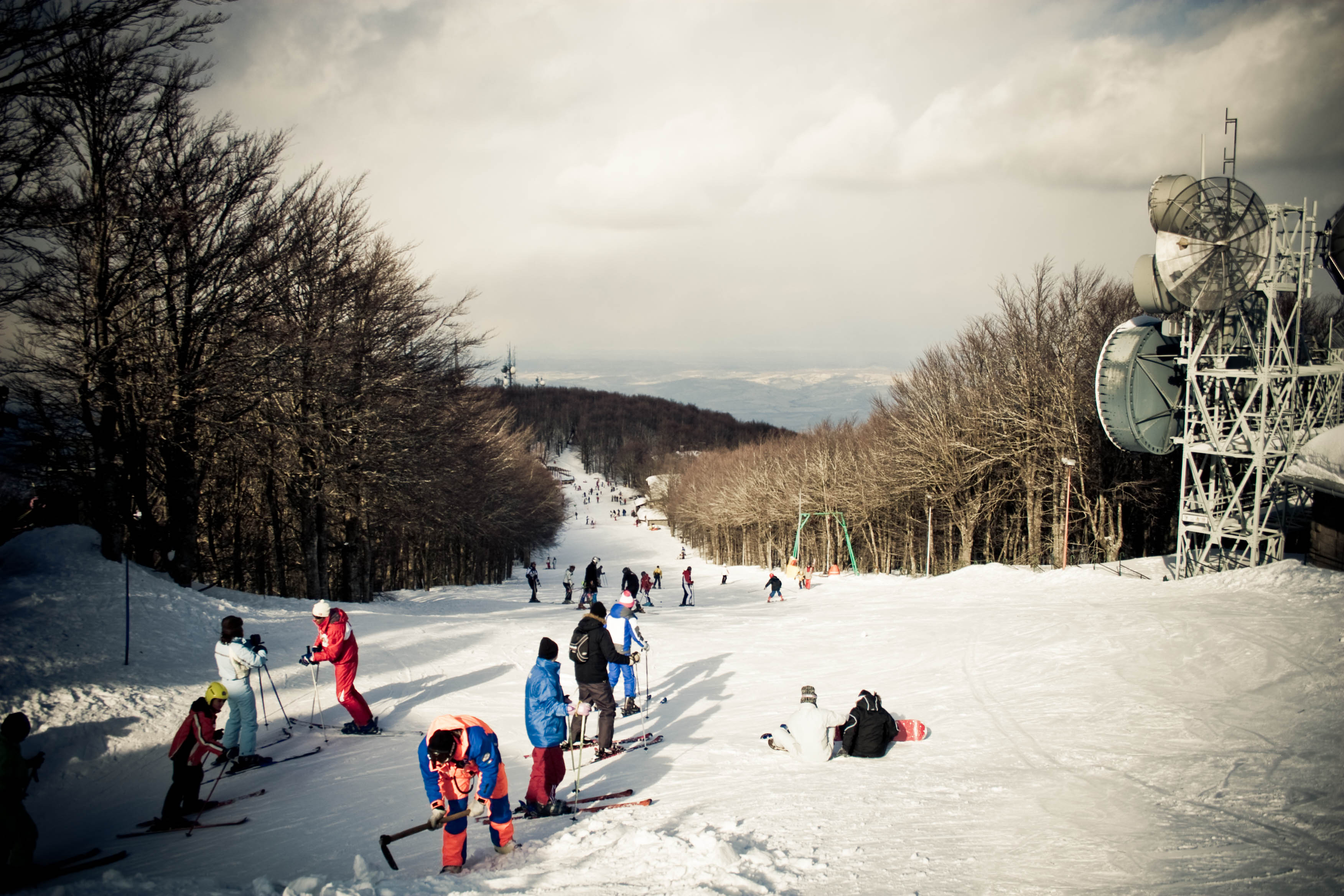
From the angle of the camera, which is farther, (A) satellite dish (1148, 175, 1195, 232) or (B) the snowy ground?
(A) satellite dish (1148, 175, 1195, 232)

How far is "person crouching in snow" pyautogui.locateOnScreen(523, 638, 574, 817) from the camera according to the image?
7.20m

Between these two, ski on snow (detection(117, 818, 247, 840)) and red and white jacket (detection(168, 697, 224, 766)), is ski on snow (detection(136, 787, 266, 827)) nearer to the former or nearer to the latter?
ski on snow (detection(117, 818, 247, 840))

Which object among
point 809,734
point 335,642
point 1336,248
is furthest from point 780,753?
point 1336,248

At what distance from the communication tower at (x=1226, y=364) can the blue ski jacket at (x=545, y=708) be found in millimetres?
19860

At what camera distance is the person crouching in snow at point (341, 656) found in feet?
32.8

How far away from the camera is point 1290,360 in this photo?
59.9 ft

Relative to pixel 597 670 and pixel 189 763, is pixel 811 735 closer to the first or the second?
pixel 597 670

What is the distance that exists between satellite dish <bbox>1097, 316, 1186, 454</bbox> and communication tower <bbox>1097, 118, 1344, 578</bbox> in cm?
4

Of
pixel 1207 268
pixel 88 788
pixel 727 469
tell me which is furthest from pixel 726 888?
Result: pixel 727 469

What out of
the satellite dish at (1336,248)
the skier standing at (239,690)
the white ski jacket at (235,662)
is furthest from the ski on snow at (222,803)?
the satellite dish at (1336,248)

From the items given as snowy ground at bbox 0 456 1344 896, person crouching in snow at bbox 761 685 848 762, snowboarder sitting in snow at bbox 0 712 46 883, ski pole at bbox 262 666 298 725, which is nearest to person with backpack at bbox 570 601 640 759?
snowy ground at bbox 0 456 1344 896

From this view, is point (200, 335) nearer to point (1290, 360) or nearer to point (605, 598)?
point (605, 598)

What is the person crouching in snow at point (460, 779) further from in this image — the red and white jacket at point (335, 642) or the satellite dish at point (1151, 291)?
the satellite dish at point (1151, 291)

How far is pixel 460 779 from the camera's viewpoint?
5883 millimetres
